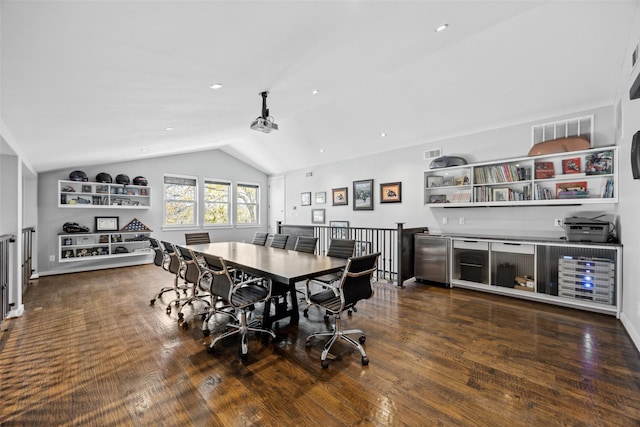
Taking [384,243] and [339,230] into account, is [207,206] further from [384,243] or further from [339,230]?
[384,243]

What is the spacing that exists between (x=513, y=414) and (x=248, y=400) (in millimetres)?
1745

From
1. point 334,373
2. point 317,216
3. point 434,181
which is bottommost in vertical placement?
point 334,373

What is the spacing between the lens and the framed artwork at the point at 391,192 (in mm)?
6168

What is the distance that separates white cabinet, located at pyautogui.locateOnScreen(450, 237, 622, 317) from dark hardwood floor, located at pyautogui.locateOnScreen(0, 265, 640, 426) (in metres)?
0.24

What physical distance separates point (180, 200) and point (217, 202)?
105cm

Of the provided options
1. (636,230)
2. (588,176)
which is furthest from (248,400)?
(588,176)

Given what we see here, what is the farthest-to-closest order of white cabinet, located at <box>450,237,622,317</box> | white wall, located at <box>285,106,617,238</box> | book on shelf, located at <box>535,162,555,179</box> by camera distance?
white wall, located at <box>285,106,617,238</box> → book on shelf, located at <box>535,162,555,179</box> → white cabinet, located at <box>450,237,622,317</box>

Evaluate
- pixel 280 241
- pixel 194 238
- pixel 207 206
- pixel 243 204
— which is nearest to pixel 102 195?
pixel 207 206

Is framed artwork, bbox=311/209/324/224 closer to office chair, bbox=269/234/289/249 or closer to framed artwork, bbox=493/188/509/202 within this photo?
office chair, bbox=269/234/289/249

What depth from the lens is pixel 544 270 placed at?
3955 millimetres

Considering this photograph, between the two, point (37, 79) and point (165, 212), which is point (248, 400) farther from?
point (165, 212)

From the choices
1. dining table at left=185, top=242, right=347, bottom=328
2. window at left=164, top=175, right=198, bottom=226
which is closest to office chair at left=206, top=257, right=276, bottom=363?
dining table at left=185, top=242, right=347, bottom=328

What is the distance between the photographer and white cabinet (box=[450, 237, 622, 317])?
3.48 metres

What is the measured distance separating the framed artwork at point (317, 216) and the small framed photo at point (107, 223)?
4851 millimetres
